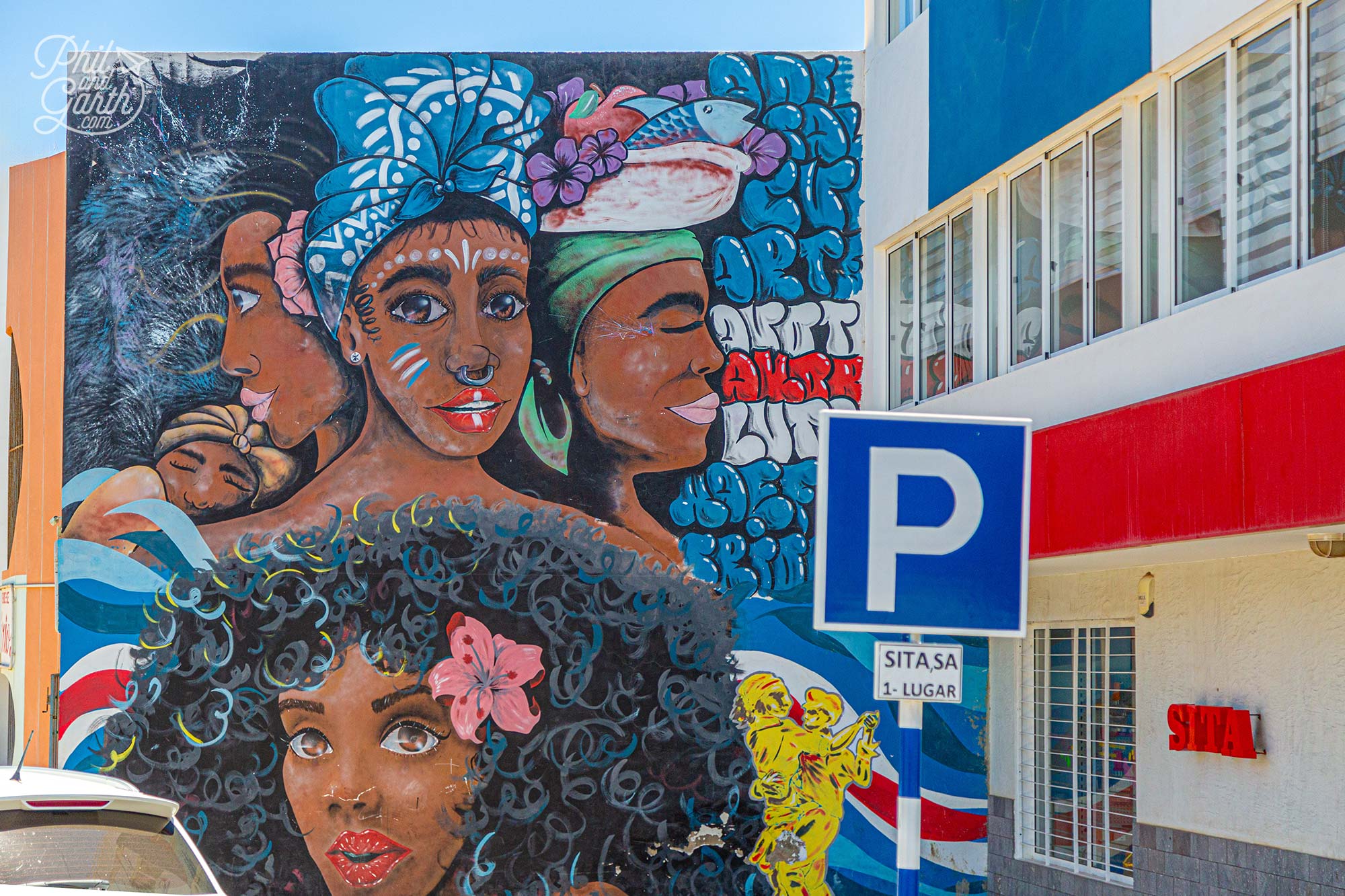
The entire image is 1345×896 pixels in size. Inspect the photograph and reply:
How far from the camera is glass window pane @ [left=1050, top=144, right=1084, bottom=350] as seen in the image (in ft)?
30.9

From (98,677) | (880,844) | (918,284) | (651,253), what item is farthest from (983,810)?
(98,677)

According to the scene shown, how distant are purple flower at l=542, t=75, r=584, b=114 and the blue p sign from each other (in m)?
7.58

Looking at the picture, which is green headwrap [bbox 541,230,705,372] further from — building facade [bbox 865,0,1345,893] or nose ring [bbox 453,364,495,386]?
building facade [bbox 865,0,1345,893]

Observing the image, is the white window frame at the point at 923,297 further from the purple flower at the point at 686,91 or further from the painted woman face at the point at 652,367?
the purple flower at the point at 686,91

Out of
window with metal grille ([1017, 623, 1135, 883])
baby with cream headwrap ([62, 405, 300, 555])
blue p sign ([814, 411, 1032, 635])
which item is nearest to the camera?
blue p sign ([814, 411, 1032, 635])

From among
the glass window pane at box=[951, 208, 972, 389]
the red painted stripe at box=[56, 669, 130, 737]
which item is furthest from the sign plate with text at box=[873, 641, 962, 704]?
the red painted stripe at box=[56, 669, 130, 737]

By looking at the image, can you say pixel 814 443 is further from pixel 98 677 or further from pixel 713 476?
pixel 98 677

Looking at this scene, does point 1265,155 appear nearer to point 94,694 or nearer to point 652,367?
point 652,367

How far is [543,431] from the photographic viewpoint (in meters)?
12.4

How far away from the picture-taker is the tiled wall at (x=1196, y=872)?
754 cm

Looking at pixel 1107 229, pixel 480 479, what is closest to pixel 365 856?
pixel 480 479

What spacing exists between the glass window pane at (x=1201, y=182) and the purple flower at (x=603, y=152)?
5.48 meters

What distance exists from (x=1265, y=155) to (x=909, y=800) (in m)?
4.10

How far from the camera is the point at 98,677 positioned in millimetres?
12016
